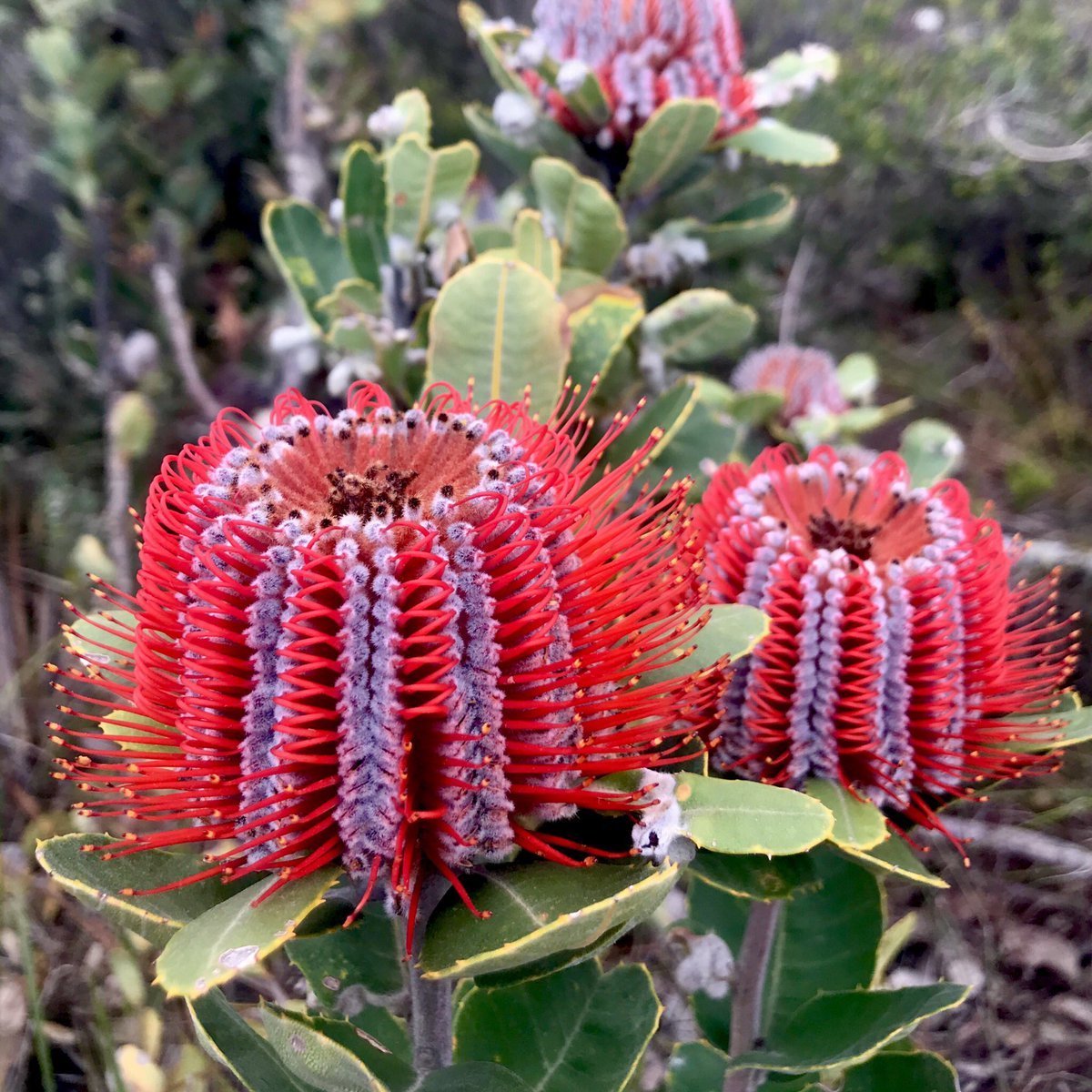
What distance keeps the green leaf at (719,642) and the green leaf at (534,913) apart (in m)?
0.18

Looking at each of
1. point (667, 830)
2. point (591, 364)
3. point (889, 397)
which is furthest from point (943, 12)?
point (667, 830)

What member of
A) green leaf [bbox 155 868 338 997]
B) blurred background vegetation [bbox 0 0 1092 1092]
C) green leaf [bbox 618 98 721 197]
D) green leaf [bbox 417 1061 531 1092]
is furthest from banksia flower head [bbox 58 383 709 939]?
blurred background vegetation [bbox 0 0 1092 1092]

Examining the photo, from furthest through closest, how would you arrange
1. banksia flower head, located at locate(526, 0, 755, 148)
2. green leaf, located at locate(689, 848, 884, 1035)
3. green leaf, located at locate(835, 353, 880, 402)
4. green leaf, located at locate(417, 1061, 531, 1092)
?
1. green leaf, located at locate(835, 353, 880, 402)
2. banksia flower head, located at locate(526, 0, 755, 148)
3. green leaf, located at locate(689, 848, 884, 1035)
4. green leaf, located at locate(417, 1061, 531, 1092)

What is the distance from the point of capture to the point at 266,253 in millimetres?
3061

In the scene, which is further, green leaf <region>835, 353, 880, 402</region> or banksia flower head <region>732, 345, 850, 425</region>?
green leaf <region>835, 353, 880, 402</region>

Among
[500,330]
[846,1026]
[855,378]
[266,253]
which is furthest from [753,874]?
[266,253]

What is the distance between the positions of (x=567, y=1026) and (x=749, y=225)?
3.94ft

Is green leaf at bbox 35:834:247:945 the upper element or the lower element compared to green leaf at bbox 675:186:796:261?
lower

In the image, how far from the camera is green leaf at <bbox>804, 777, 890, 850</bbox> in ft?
2.46

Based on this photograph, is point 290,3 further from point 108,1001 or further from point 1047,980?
point 1047,980

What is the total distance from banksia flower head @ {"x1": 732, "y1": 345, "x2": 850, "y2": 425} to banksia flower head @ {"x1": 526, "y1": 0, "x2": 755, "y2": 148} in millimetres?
1003

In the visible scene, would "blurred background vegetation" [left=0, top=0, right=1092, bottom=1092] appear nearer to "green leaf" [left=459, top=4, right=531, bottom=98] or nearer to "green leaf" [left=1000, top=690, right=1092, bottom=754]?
"green leaf" [left=459, top=4, right=531, bottom=98]

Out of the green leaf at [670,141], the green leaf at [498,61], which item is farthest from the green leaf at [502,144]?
the green leaf at [670,141]

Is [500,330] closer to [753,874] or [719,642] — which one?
[719,642]
